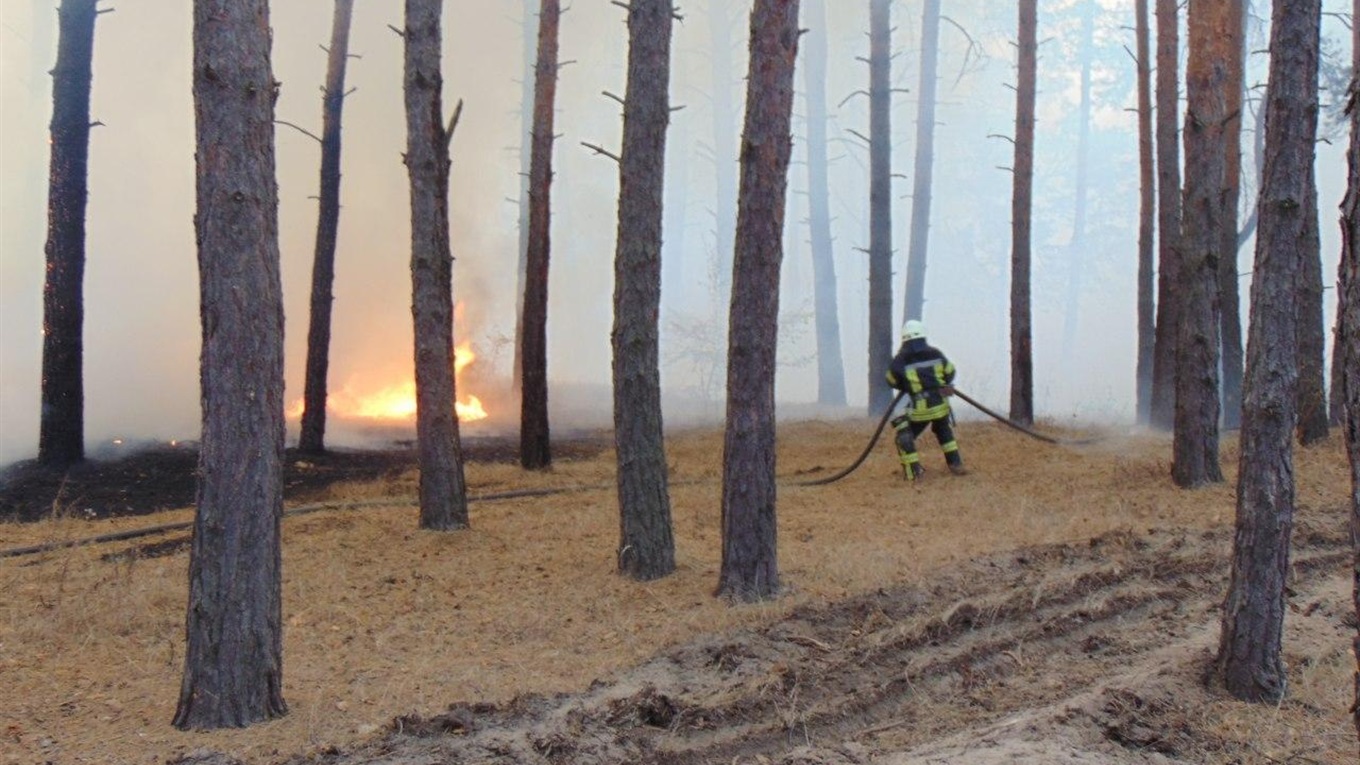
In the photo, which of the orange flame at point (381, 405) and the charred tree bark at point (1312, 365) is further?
the orange flame at point (381, 405)

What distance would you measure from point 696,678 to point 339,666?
2.28 meters

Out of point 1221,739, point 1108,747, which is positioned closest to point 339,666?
point 1108,747

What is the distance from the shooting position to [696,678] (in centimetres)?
708

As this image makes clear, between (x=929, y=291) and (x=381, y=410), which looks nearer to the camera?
(x=381, y=410)

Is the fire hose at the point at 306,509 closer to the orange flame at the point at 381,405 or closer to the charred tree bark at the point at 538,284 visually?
the charred tree bark at the point at 538,284

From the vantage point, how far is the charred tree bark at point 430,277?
1104 cm

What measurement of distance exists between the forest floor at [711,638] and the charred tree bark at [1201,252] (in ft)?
2.06

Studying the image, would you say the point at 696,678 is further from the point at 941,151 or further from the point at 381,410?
the point at 941,151

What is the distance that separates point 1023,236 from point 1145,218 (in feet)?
12.8

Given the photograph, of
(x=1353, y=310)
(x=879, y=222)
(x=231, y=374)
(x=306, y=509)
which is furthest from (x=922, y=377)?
(x=1353, y=310)

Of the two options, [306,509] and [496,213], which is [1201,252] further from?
[496,213]

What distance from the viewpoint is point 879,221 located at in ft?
Answer: 77.3

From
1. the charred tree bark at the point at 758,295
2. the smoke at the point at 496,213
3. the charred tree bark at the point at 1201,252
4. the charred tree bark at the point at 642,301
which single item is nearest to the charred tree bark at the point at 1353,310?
the charred tree bark at the point at 758,295

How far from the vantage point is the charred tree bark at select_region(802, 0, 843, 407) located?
3075 cm
